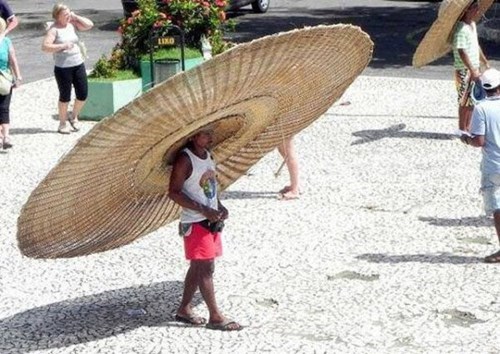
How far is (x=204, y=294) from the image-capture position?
667 cm

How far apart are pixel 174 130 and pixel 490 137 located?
8.83 ft

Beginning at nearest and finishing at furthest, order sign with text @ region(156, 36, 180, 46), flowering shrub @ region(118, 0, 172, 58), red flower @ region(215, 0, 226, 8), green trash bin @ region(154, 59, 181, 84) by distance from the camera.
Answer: green trash bin @ region(154, 59, 181, 84)
sign with text @ region(156, 36, 180, 46)
flowering shrub @ region(118, 0, 172, 58)
red flower @ region(215, 0, 226, 8)

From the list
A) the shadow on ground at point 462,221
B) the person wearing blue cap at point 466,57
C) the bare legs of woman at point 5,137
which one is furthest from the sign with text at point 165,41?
the shadow on ground at point 462,221

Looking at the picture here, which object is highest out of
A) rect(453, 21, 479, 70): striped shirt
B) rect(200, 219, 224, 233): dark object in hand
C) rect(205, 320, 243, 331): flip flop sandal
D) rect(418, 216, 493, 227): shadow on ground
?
rect(200, 219, 224, 233): dark object in hand

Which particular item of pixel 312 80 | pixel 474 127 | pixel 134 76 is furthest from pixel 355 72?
pixel 134 76

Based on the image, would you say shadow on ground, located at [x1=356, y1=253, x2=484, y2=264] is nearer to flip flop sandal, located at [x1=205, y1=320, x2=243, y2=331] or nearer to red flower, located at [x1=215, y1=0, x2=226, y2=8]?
flip flop sandal, located at [x1=205, y1=320, x2=243, y2=331]

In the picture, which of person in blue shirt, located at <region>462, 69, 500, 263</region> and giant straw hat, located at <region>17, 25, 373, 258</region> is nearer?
giant straw hat, located at <region>17, 25, 373, 258</region>

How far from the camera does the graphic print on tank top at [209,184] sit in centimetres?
652

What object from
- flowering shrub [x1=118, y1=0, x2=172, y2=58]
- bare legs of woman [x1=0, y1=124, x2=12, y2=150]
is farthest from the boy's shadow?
flowering shrub [x1=118, y1=0, x2=172, y2=58]

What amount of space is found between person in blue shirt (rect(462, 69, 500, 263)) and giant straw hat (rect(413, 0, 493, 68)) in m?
3.63

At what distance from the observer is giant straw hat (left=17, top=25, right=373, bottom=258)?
5.75m

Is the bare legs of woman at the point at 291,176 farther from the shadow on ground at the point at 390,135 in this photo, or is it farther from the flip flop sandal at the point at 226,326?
the flip flop sandal at the point at 226,326

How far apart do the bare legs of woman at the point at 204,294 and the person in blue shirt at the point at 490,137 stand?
2.21m

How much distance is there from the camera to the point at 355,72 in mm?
6945
